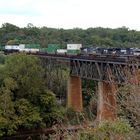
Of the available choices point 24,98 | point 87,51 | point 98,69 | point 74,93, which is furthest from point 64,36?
point 24,98

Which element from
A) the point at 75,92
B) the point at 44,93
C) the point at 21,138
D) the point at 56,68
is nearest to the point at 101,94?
the point at 44,93

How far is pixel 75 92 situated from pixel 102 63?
42.5 ft

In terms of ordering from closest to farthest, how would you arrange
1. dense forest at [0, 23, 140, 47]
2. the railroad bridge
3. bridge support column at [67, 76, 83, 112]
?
the railroad bridge < bridge support column at [67, 76, 83, 112] < dense forest at [0, 23, 140, 47]

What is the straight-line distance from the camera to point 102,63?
139 feet

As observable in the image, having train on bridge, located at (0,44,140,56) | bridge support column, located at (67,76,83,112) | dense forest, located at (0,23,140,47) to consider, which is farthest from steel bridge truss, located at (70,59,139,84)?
dense forest, located at (0,23,140,47)

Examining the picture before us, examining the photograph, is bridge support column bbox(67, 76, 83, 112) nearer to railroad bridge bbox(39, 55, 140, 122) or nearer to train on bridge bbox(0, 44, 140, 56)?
railroad bridge bbox(39, 55, 140, 122)

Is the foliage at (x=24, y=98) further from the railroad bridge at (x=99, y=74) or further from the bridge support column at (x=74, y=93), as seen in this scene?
the bridge support column at (x=74, y=93)

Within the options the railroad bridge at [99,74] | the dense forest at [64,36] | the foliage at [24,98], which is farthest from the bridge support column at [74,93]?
the dense forest at [64,36]

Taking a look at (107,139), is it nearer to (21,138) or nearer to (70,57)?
(21,138)

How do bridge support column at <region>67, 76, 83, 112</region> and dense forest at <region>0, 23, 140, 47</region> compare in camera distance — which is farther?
dense forest at <region>0, 23, 140, 47</region>

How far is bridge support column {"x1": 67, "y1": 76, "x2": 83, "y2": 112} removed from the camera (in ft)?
174

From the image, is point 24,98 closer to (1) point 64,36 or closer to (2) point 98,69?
(2) point 98,69

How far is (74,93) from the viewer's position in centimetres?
5438

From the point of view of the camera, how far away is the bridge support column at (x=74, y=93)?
53.1 meters
